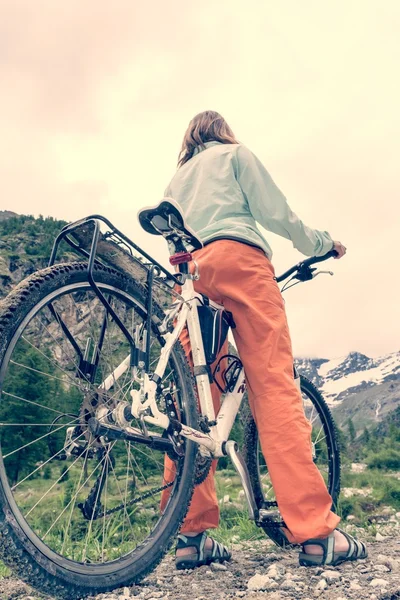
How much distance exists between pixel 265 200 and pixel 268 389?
3.51 ft

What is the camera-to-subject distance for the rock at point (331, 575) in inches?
105

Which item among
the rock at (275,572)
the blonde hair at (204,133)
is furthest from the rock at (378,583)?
the blonde hair at (204,133)

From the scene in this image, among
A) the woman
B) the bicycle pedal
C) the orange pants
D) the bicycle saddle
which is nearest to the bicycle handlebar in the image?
the woman

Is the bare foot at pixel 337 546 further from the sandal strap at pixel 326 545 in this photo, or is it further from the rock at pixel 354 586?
the rock at pixel 354 586

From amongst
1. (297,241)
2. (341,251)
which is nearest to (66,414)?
(297,241)

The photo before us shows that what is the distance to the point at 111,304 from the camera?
2.61 meters

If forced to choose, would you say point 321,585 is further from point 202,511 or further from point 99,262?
point 99,262

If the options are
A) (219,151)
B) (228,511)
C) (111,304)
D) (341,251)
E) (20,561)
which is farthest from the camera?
(228,511)

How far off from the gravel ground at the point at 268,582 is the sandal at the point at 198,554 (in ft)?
0.16

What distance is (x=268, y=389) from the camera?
10.2 feet

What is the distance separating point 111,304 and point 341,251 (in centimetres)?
182

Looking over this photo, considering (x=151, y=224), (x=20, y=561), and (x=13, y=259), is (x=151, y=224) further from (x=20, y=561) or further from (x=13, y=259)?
(x=13, y=259)

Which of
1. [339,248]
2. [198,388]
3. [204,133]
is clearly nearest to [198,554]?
[198,388]

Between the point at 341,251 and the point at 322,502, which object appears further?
the point at 341,251
